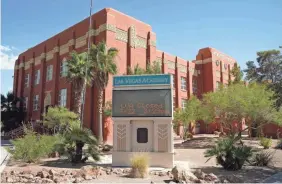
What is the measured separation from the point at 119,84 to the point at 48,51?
1118 inches

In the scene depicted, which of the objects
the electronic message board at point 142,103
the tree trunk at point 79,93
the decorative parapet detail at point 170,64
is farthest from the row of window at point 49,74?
the electronic message board at point 142,103

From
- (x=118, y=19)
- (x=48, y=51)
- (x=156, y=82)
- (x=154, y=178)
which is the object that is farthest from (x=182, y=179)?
(x=48, y=51)

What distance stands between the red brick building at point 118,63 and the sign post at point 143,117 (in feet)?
47.4

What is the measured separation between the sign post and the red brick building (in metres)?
14.4

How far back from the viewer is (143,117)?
535 inches

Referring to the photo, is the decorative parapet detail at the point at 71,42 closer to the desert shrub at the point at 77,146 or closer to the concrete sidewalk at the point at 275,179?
the desert shrub at the point at 77,146

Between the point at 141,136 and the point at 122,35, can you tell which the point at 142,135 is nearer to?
the point at 141,136

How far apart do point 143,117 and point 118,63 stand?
17464 millimetres

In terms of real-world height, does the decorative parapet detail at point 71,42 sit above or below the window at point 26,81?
above

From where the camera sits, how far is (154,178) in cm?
1034

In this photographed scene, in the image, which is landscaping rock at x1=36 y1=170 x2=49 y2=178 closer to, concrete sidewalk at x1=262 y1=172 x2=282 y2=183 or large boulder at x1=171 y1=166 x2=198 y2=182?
large boulder at x1=171 y1=166 x2=198 y2=182

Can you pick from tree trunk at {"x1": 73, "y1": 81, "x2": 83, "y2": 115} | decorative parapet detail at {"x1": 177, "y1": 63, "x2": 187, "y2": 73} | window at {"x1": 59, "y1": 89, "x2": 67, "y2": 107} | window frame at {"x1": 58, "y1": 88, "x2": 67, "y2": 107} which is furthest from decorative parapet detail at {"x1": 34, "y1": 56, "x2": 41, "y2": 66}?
decorative parapet detail at {"x1": 177, "y1": 63, "x2": 187, "y2": 73}

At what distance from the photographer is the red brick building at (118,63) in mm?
30188

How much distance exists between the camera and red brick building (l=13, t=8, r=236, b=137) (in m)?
30.2
